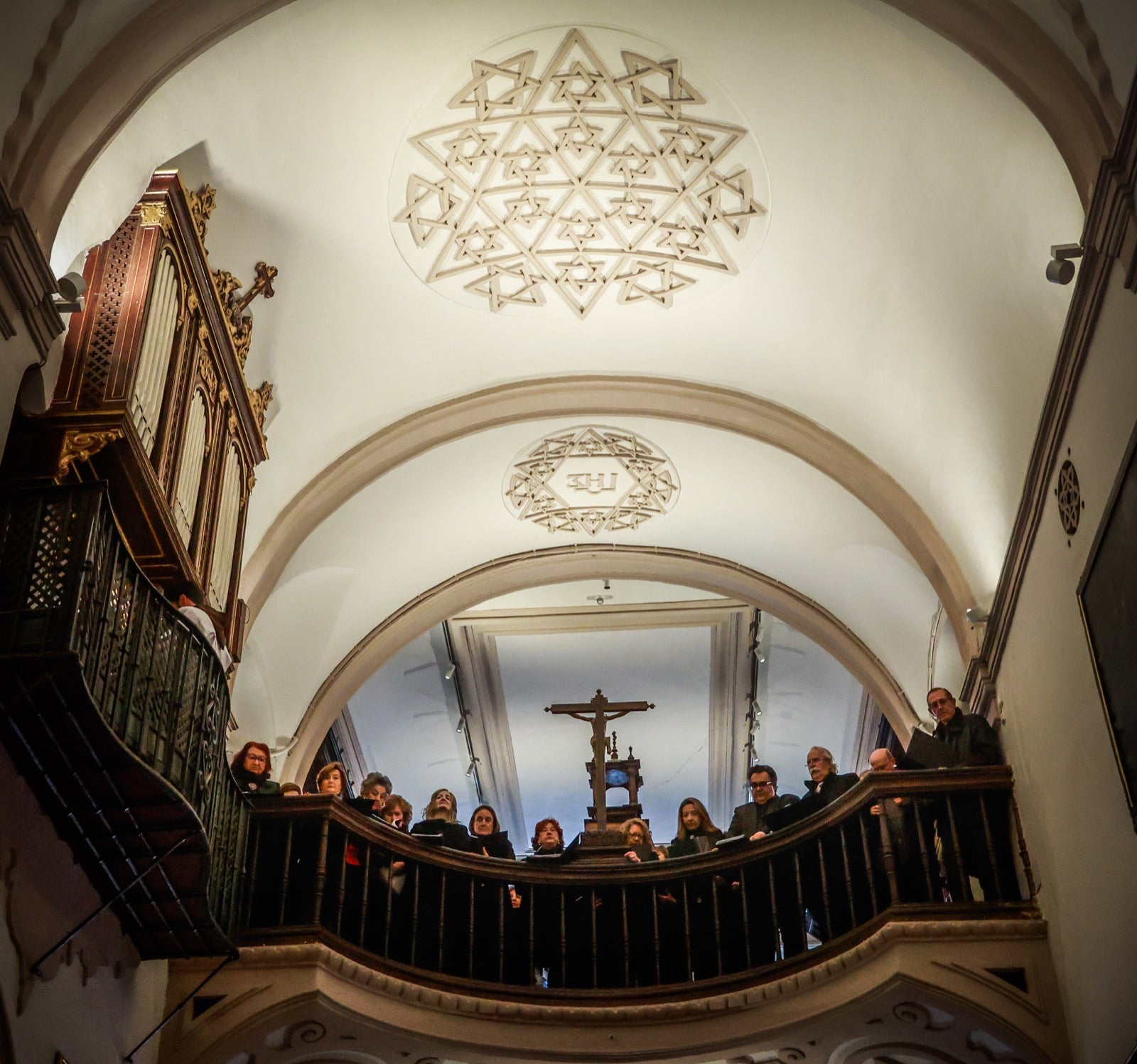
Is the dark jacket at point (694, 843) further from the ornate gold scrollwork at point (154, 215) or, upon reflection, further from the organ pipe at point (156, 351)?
the ornate gold scrollwork at point (154, 215)

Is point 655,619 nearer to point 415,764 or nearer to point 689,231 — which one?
point 415,764

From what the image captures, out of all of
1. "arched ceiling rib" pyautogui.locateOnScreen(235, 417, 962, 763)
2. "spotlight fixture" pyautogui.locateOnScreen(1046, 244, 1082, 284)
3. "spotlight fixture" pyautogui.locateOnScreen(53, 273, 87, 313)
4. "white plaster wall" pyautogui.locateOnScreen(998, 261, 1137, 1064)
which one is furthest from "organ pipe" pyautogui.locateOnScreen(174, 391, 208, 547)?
"white plaster wall" pyautogui.locateOnScreen(998, 261, 1137, 1064)

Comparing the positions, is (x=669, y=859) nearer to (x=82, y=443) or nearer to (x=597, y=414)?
(x=597, y=414)

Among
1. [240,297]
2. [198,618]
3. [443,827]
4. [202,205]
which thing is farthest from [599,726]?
[202,205]

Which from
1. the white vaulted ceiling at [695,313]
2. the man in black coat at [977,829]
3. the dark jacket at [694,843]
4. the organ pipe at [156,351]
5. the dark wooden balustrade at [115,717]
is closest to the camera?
the dark wooden balustrade at [115,717]

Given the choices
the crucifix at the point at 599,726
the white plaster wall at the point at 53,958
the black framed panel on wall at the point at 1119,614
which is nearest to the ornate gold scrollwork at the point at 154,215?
the white plaster wall at the point at 53,958

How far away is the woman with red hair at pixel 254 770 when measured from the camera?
8805mm

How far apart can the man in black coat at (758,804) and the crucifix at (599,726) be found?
2148 millimetres

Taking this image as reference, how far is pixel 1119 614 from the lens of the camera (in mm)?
6383

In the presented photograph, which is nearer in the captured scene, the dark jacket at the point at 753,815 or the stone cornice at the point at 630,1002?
the stone cornice at the point at 630,1002

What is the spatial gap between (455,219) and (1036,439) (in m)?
3.90

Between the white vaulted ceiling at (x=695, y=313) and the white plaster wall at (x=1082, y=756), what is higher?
the white vaulted ceiling at (x=695, y=313)

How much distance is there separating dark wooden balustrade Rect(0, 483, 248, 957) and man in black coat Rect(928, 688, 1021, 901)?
4160mm

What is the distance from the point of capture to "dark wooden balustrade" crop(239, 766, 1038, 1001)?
27.3 feet
